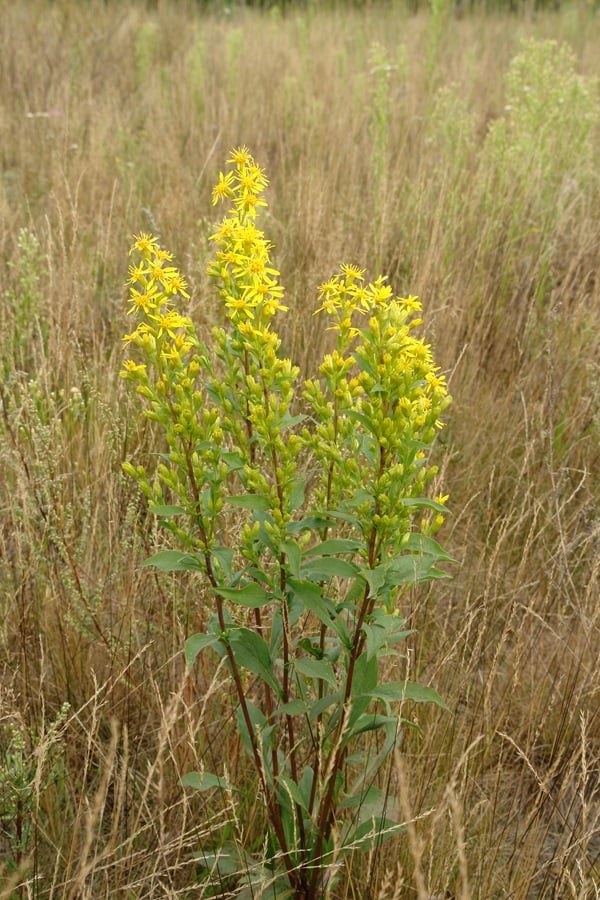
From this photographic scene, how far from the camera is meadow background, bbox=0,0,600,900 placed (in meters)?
1.56

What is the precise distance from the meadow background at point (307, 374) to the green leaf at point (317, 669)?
0.18 m

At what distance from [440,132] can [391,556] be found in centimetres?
378

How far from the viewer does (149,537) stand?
211 cm

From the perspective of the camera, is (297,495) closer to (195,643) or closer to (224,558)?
(224,558)

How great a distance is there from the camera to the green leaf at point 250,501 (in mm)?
1236

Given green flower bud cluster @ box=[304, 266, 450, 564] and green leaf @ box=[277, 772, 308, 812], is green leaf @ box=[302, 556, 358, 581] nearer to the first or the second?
green flower bud cluster @ box=[304, 266, 450, 564]

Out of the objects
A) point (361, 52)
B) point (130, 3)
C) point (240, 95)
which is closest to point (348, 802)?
point (240, 95)

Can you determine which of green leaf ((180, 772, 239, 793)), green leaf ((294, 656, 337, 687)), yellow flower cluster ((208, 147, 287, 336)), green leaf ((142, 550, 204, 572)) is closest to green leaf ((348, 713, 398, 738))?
green leaf ((294, 656, 337, 687))

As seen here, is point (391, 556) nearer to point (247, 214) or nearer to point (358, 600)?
point (358, 600)

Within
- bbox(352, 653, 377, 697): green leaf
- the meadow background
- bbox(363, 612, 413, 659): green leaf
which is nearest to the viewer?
bbox(363, 612, 413, 659): green leaf

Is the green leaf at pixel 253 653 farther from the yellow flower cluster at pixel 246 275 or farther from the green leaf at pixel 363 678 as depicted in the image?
the yellow flower cluster at pixel 246 275

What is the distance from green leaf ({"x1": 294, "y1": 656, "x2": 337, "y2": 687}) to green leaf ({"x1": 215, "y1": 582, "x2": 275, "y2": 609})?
13 centimetres

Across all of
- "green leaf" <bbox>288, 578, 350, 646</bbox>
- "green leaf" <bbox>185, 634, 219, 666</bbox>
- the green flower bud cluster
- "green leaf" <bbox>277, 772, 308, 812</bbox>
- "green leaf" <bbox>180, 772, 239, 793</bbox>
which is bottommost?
"green leaf" <bbox>180, 772, 239, 793</bbox>

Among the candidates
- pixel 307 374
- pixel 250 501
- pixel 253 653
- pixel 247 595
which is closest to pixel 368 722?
pixel 253 653
